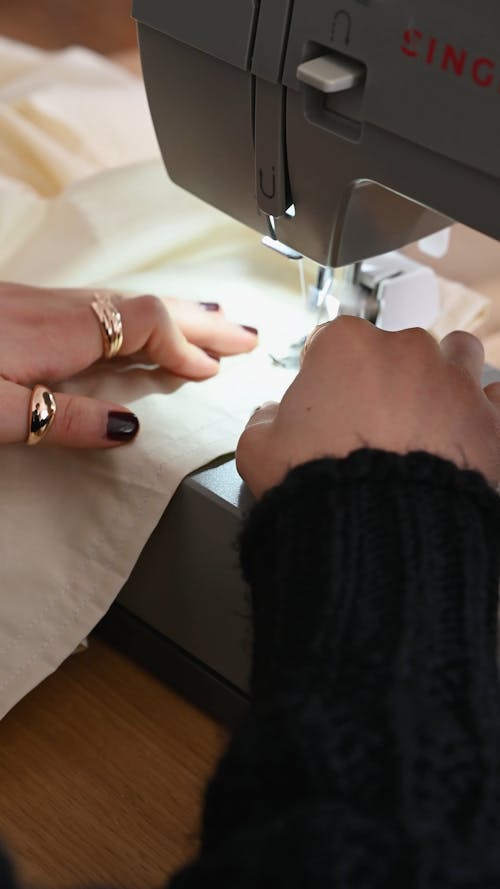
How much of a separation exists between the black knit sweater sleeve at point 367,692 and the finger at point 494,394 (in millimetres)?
137

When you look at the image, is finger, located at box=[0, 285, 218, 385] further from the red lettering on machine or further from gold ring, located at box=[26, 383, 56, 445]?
the red lettering on machine

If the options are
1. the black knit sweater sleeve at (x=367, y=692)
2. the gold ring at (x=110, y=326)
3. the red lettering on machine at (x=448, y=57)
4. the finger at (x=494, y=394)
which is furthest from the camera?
the gold ring at (x=110, y=326)

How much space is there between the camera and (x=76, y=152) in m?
1.26

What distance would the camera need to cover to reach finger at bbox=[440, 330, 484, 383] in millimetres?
764

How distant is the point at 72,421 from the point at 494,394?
0.30m

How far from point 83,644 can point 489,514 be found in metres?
0.37

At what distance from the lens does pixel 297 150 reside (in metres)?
0.79

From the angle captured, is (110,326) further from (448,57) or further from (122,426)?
(448,57)

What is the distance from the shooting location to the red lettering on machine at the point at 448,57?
64 cm

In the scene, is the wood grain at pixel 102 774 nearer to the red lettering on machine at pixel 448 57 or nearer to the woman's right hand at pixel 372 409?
the woman's right hand at pixel 372 409

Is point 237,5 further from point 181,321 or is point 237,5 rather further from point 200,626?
point 200,626

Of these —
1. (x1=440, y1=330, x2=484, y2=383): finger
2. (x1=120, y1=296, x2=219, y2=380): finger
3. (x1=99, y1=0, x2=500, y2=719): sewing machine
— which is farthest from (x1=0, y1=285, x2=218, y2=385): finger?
(x1=440, y1=330, x2=484, y2=383): finger

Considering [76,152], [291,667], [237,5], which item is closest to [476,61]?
[237,5]

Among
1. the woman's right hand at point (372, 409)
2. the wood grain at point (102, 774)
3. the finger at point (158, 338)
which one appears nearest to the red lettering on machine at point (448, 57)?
the woman's right hand at point (372, 409)
